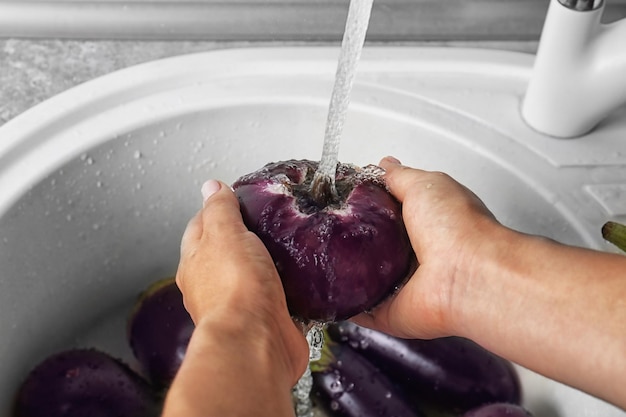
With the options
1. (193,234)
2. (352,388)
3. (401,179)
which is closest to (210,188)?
(193,234)

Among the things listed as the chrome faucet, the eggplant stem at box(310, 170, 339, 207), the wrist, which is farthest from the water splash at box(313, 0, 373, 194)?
the chrome faucet

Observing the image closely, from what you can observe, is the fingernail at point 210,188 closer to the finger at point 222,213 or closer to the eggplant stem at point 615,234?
the finger at point 222,213

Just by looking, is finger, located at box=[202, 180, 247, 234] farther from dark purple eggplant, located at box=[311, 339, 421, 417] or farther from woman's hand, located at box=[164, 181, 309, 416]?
dark purple eggplant, located at box=[311, 339, 421, 417]

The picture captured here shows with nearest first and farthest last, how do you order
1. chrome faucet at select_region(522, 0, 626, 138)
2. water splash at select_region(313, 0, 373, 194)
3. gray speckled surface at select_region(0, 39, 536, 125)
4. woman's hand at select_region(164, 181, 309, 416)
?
woman's hand at select_region(164, 181, 309, 416)
water splash at select_region(313, 0, 373, 194)
chrome faucet at select_region(522, 0, 626, 138)
gray speckled surface at select_region(0, 39, 536, 125)

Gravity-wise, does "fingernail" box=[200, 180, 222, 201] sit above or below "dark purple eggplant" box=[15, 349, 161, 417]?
above

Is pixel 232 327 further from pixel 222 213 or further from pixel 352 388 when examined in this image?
pixel 352 388
